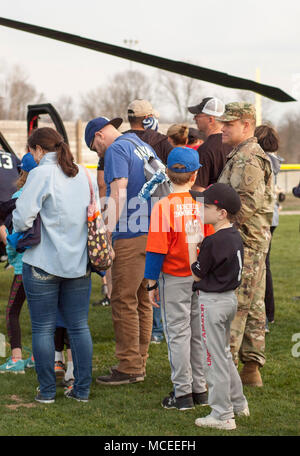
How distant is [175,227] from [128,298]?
1.03 metres

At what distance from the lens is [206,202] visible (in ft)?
12.2

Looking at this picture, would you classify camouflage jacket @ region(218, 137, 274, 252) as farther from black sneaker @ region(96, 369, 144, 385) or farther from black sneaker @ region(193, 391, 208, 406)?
black sneaker @ region(96, 369, 144, 385)

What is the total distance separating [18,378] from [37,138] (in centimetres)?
191

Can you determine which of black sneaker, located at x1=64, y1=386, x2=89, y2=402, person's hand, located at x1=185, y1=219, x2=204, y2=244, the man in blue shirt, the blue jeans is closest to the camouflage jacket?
person's hand, located at x1=185, y1=219, x2=204, y2=244

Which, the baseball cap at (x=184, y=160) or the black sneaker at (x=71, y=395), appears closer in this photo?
the baseball cap at (x=184, y=160)

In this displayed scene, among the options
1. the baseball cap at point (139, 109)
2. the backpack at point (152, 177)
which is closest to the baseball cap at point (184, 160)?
the backpack at point (152, 177)

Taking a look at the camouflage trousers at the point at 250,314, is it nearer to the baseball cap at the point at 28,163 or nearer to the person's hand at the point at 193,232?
the person's hand at the point at 193,232

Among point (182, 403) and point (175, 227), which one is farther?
point (182, 403)

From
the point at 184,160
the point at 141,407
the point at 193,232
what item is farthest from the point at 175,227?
the point at 141,407

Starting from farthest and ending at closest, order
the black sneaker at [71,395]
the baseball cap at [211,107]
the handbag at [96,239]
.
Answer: the baseball cap at [211,107], the black sneaker at [71,395], the handbag at [96,239]

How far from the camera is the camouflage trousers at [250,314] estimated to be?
4324mm

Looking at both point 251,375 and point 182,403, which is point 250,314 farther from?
point 182,403

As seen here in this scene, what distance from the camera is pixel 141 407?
4262 millimetres
